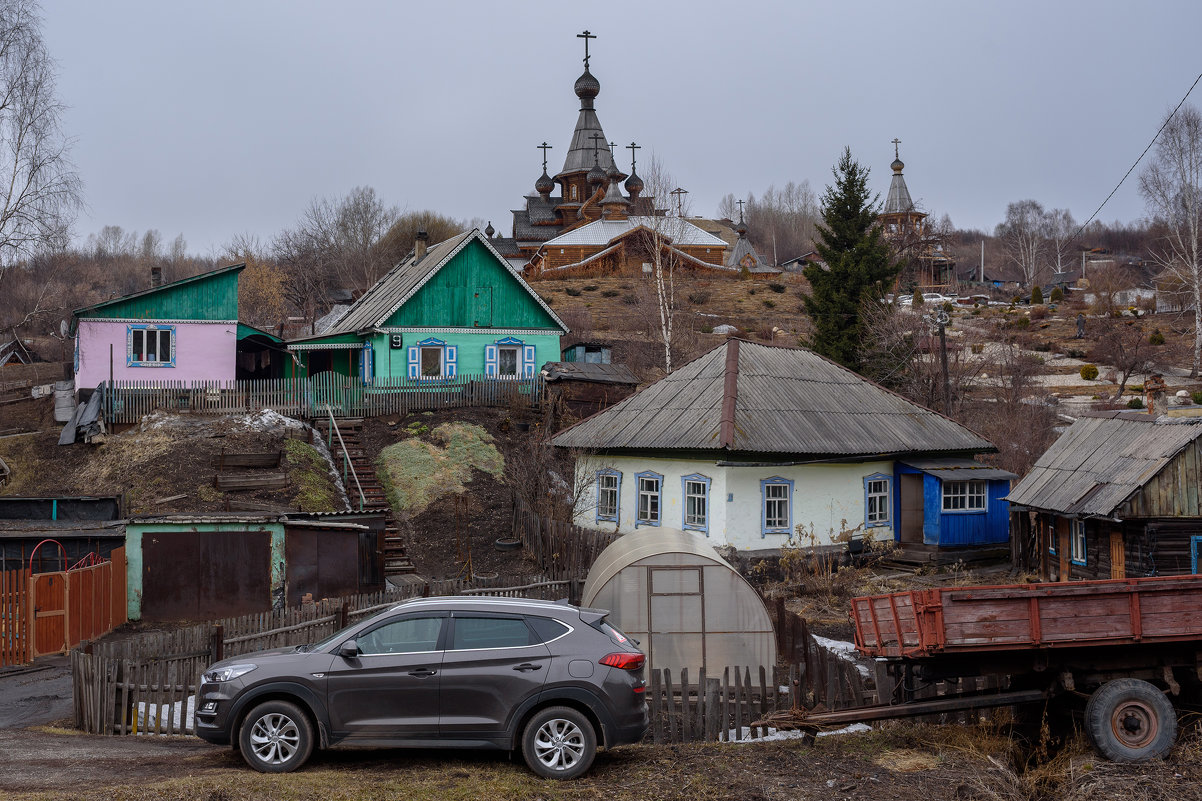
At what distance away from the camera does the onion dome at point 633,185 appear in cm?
8050

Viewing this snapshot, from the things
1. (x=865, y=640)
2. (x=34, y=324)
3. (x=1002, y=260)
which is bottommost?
(x=865, y=640)

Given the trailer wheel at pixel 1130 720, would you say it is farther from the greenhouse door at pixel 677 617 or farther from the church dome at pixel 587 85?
the church dome at pixel 587 85

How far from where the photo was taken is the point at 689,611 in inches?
555

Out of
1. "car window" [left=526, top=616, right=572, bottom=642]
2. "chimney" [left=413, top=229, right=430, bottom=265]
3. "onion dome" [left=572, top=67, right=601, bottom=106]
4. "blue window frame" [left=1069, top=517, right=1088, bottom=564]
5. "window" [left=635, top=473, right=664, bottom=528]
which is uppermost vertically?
"onion dome" [left=572, top=67, right=601, bottom=106]

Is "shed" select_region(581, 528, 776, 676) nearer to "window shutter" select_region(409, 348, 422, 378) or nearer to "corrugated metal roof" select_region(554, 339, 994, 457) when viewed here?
"corrugated metal roof" select_region(554, 339, 994, 457)

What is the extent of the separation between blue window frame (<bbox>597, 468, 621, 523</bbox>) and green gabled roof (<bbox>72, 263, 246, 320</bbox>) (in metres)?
16.3

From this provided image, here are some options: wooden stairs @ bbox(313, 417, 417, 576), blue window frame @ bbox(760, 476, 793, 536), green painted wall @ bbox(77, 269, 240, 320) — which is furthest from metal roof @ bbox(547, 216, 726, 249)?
blue window frame @ bbox(760, 476, 793, 536)

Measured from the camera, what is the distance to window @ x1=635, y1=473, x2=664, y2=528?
2489 centimetres

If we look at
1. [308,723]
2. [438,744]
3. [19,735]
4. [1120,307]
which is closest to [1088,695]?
[438,744]

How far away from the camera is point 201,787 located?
804cm

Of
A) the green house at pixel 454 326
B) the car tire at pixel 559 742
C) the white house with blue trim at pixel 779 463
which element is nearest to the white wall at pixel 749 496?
the white house with blue trim at pixel 779 463

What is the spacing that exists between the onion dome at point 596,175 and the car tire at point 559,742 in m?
74.9

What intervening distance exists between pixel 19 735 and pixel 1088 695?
38.1 ft

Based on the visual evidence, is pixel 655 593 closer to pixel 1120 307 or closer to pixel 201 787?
pixel 201 787
